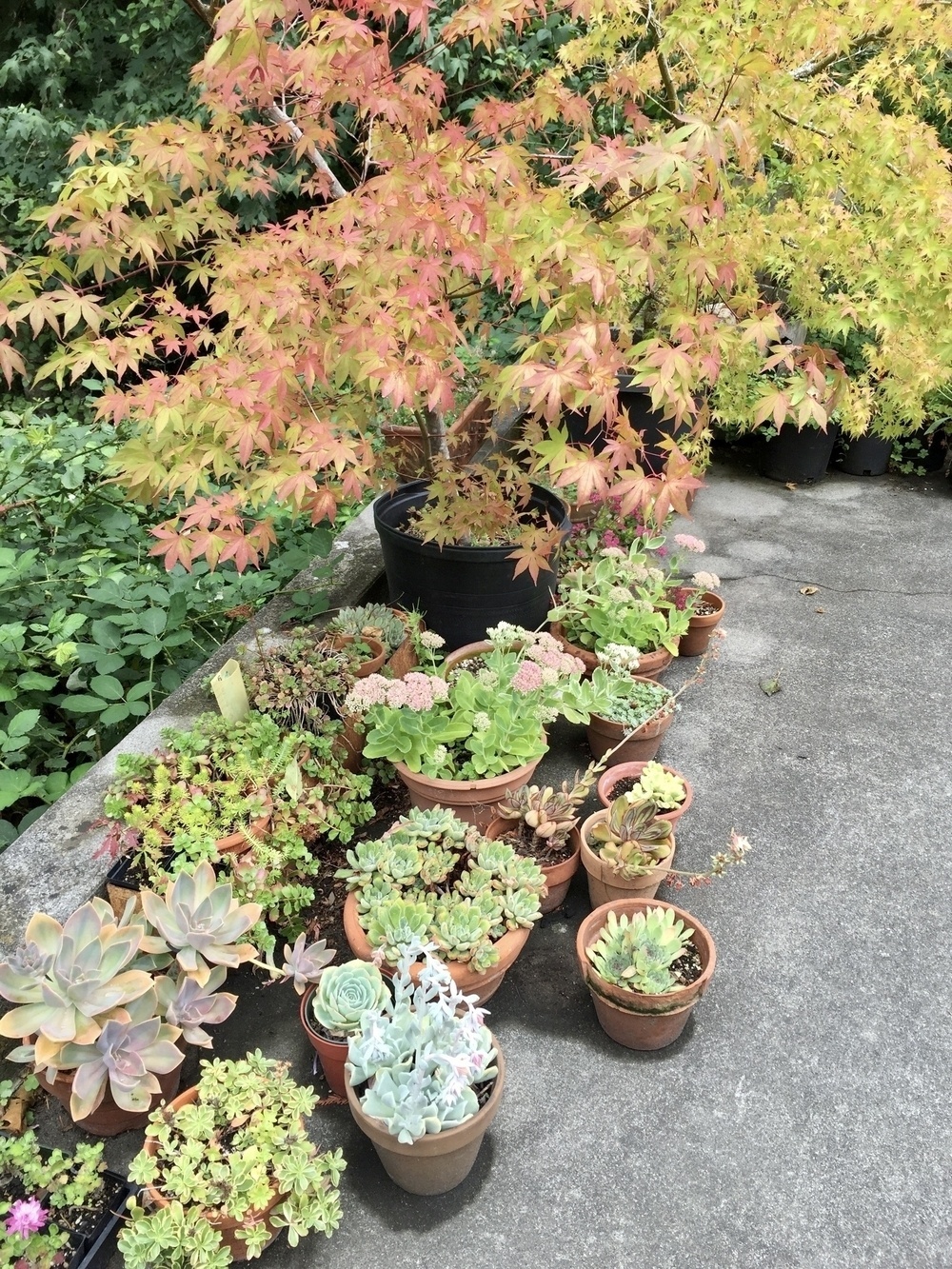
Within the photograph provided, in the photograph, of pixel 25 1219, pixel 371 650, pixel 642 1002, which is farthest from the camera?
pixel 371 650

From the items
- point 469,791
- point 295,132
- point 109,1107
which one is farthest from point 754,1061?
point 295,132

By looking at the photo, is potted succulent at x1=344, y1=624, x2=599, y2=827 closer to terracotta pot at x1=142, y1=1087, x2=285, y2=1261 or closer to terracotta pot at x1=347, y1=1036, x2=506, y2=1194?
terracotta pot at x1=347, y1=1036, x2=506, y2=1194

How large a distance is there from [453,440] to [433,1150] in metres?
2.28

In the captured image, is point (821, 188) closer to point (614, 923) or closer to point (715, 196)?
point (715, 196)

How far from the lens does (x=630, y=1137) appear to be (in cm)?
172

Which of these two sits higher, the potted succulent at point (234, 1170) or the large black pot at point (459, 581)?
the large black pot at point (459, 581)

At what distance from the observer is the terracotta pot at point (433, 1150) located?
1508 millimetres

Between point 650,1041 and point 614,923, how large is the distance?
0.27 metres

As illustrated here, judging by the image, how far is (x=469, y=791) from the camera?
2172 millimetres

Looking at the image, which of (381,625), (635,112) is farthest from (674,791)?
→ (635,112)

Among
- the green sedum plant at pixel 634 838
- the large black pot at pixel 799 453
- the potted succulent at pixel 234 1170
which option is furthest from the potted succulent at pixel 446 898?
the large black pot at pixel 799 453

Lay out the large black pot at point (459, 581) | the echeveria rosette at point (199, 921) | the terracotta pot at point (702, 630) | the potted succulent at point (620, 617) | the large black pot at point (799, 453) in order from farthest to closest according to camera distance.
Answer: the large black pot at point (799, 453) → the terracotta pot at point (702, 630) → the potted succulent at point (620, 617) → the large black pot at point (459, 581) → the echeveria rosette at point (199, 921)

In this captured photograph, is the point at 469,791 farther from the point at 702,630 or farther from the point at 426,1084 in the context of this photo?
the point at 702,630

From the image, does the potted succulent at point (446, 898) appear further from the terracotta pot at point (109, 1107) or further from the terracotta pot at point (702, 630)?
the terracotta pot at point (702, 630)
